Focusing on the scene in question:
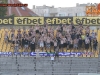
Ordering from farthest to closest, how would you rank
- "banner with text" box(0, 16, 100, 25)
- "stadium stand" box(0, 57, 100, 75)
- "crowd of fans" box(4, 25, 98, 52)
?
"banner with text" box(0, 16, 100, 25) → "crowd of fans" box(4, 25, 98, 52) → "stadium stand" box(0, 57, 100, 75)

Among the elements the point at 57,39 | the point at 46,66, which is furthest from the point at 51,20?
the point at 46,66

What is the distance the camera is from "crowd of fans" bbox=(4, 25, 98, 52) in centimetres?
2909

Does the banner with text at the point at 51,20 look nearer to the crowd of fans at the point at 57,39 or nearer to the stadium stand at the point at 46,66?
the crowd of fans at the point at 57,39

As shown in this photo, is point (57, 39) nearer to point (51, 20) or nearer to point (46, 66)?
point (46, 66)

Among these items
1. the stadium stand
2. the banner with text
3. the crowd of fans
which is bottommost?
the stadium stand

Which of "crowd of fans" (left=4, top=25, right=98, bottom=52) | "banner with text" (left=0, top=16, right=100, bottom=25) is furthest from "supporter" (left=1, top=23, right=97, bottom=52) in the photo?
"banner with text" (left=0, top=16, right=100, bottom=25)

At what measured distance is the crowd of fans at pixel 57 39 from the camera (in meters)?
29.1

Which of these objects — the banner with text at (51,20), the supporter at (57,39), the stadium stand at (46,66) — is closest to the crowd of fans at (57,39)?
the supporter at (57,39)

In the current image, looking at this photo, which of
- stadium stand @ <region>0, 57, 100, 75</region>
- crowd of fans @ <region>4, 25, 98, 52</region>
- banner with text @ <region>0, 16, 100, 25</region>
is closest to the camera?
stadium stand @ <region>0, 57, 100, 75</region>

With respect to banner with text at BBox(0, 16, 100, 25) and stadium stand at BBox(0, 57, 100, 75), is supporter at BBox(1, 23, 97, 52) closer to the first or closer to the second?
stadium stand at BBox(0, 57, 100, 75)

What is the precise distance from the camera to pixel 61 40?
29.0 metres

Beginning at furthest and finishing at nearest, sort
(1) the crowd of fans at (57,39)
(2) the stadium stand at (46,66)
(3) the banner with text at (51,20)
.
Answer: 1. (3) the banner with text at (51,20)
2. (1) the crowd of fans at (57,39)
3. (2) the stadium stand at (46,66)

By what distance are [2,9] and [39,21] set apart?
19145mm

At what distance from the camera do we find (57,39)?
2914 centimetres
